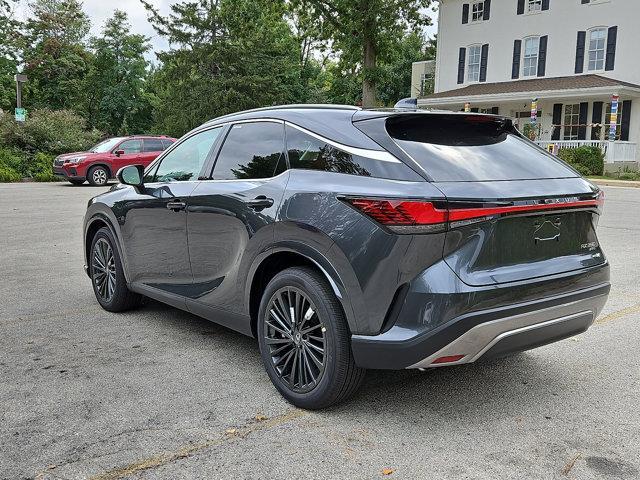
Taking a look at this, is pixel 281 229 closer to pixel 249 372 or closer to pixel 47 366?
pixel 249 372

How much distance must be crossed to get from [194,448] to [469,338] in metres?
1.45

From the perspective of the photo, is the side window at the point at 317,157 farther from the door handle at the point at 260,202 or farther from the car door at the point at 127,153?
the car door at the point at 127,153

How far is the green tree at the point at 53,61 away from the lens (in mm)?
44062

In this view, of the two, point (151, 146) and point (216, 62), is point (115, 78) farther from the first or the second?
point (151, 146)

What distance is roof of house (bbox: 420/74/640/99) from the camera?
2794 centimetres

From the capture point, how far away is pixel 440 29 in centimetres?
3628

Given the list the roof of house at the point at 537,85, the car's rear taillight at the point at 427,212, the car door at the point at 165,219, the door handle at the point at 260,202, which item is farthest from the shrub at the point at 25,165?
the car's rear taillight at the point at 427,212

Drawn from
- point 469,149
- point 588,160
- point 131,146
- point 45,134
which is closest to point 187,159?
point 469,149

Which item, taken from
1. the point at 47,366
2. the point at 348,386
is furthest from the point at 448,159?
the point at 47,366

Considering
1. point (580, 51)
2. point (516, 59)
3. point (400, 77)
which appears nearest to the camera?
point (580, 51)

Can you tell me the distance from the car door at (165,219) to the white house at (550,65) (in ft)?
86.7

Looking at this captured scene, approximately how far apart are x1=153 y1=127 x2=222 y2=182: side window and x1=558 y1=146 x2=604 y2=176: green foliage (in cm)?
2516

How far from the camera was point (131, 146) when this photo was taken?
21.2 meters

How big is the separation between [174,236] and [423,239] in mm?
2261
